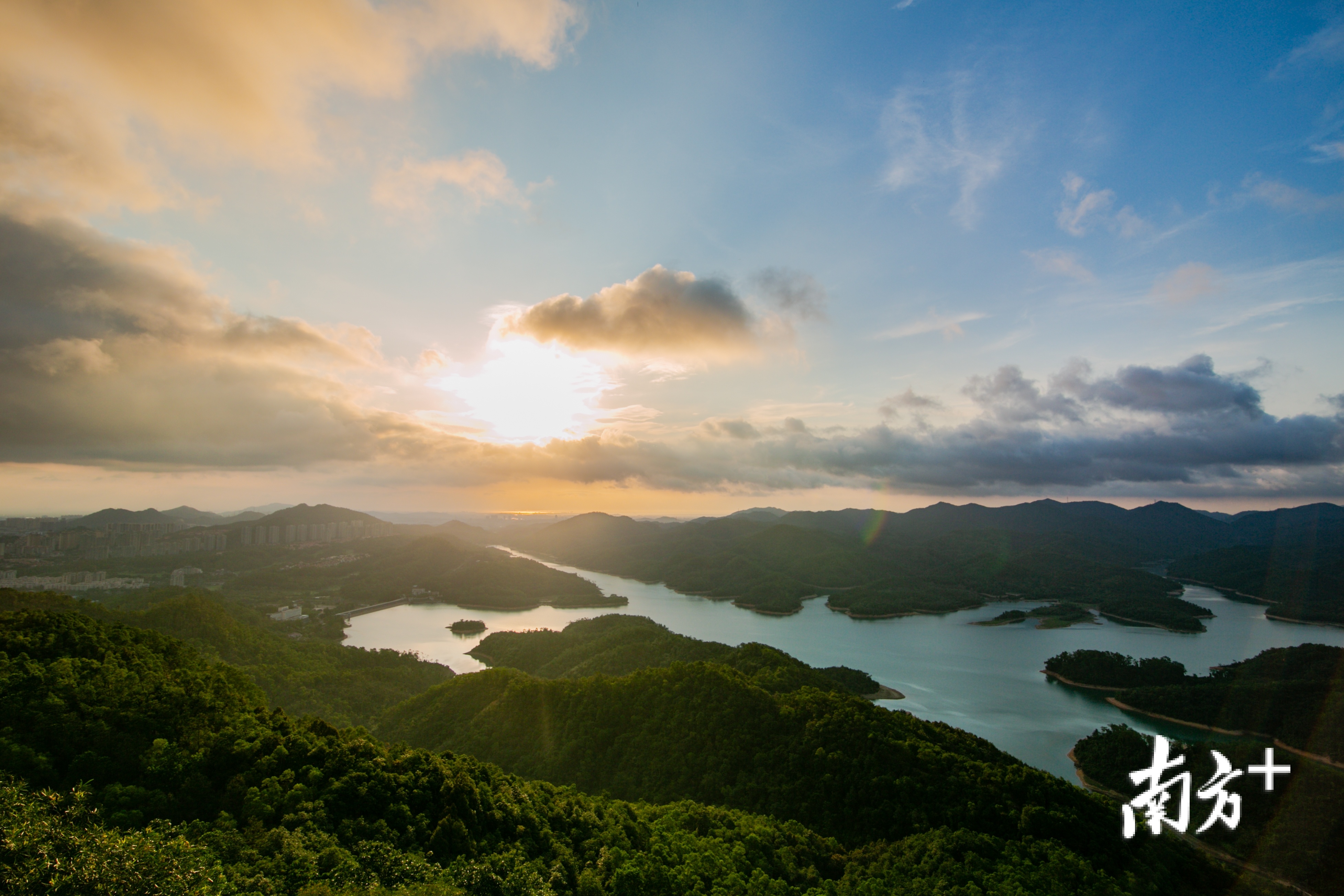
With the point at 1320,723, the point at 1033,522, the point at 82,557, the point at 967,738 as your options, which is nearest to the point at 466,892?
the point at 967,738

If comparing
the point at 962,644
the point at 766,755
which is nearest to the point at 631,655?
the point at 766,755

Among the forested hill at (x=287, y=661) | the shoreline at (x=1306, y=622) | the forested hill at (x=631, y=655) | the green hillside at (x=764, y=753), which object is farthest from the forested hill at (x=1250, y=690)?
the forested hill at (x=287, y=661)

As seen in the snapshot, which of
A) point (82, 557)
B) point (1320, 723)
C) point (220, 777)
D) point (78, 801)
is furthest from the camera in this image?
point (82, 557)

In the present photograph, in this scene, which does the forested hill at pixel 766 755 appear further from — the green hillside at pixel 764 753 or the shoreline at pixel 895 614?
the shoreline at pixel 895 614

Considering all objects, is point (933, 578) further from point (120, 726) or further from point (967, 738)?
point (120, 726)

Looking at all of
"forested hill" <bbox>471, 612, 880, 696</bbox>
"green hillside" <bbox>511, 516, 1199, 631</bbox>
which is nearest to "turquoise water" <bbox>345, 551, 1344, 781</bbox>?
"forested hill" <bbox>471, 612, 880, 696</bbox>

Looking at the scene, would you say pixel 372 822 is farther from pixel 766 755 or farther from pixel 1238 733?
pixel 1238 733
